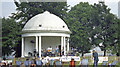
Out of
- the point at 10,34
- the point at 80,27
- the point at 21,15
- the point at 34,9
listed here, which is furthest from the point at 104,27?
the point at 10,34

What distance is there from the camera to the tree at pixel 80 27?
62844mm

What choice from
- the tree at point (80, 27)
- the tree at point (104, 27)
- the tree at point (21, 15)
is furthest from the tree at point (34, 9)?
the tree at point (104, 27)

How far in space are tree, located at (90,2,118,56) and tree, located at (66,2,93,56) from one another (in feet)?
6.37

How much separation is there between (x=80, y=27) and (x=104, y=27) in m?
5.64

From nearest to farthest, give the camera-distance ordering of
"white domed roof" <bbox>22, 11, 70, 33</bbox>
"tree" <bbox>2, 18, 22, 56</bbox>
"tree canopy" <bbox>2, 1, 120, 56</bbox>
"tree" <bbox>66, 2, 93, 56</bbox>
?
1. "white domed roof" <bbox>22, 11, 70, 33</bbox>
2. "tree" <bbox>2, 18, 22, 56</bbox>
3. "tree canopy" <bbox>2, 1, 120, 56</bbox>
4. "tree" <bbox>66, 2, 93, 56</bbox>

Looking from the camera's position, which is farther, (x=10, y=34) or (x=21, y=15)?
(x=21, y=15)

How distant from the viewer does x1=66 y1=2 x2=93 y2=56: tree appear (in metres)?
62.8

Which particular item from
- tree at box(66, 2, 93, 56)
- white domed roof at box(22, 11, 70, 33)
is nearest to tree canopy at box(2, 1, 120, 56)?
tree at box(66, 2, 93, 56)

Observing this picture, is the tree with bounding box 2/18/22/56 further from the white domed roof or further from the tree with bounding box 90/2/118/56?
the tree with bounding box 90/2/118/56

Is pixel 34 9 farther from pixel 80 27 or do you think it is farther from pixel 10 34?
pixel 80 27

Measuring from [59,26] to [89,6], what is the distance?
2902cm

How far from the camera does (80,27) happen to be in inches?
2554

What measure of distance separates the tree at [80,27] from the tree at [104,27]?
194cm

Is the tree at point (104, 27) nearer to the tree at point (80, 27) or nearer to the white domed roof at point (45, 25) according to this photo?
the tree at point (80, 27)
